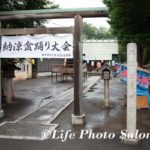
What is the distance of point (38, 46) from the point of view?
9.81m

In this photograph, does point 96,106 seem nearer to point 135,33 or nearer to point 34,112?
point 34,112

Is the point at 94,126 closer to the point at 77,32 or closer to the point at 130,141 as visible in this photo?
the point at 130,141

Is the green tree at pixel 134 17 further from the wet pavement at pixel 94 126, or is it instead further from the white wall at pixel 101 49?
the wet pavement at pixel 94 126

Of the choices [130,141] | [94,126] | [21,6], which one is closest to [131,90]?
[130,141]

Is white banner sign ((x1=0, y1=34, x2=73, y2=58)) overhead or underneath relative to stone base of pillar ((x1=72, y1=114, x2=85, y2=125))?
overhead

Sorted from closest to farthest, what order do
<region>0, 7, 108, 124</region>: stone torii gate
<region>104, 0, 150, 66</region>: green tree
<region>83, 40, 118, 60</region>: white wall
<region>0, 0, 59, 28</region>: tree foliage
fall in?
1. <region>0, 7, 108, 124</region>: stone torii gate
2. <region>83, 40, 118, 60</region>: white wall
3. <region>104, 0, 150, 66</region>: green tree
4. <region>0, 0, 59, 28</region>: tree foliage

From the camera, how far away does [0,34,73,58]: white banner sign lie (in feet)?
31.4

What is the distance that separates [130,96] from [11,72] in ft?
24.0

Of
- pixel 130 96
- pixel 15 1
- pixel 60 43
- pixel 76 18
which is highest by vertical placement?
pixel 15 1

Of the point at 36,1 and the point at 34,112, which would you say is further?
the point at 36,1

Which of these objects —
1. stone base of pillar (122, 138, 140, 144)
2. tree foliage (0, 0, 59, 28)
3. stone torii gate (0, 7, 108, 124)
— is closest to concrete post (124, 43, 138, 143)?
stone base of pillar (122, 138, 140, 144)

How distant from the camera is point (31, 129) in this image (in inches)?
350

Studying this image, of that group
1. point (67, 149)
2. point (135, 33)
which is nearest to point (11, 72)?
point (135, 33)

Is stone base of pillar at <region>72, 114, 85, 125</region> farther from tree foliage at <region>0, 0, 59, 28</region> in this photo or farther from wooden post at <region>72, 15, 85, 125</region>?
tree foliage at <region>0, 0, 59, 28</region>
